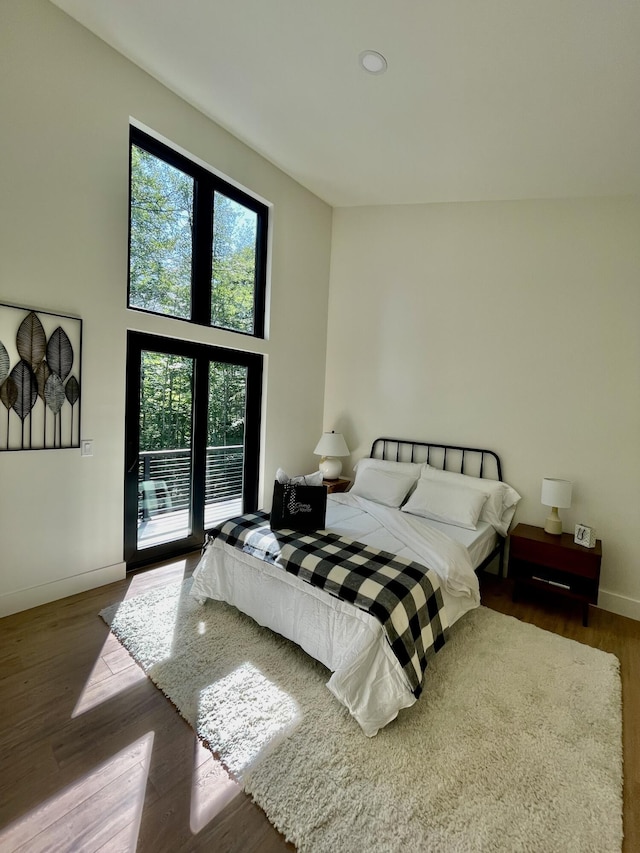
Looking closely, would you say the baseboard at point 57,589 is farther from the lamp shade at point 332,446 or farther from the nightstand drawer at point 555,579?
the nightstand drawer at point 555,579

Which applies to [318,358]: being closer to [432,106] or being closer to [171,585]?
[432,106]

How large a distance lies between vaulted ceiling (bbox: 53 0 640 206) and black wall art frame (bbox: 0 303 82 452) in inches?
76.8

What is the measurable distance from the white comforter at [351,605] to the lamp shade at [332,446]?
107 cm

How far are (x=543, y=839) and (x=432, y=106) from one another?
3.68 metres

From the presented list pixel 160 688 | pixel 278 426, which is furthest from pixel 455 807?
pixel 278 426

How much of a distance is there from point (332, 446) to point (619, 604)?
2.72 m

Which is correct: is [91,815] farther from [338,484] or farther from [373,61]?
[373,61]

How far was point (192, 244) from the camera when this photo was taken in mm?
3277

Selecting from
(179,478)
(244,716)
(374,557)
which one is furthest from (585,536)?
(179,478)

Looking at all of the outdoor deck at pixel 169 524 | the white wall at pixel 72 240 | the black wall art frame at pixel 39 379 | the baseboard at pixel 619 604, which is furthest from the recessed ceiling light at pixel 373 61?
the baseboard at pixel 619 604

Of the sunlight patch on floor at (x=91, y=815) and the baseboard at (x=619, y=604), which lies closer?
the sunlight patch on floor at (x=91, y=815)

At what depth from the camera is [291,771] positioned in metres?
1.51

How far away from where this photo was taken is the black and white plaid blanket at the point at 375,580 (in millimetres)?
1785

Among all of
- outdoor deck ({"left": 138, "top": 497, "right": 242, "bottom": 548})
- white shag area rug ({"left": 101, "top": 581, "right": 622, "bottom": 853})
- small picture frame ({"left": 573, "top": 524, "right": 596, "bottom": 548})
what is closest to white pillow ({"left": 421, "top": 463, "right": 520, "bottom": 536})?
small picture frame ({"left": 573, "top": 524, "right": 596, "bottom": 548})
